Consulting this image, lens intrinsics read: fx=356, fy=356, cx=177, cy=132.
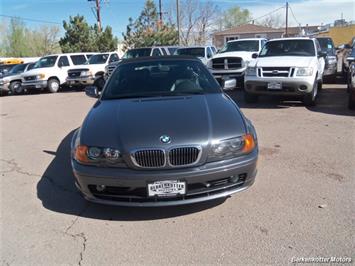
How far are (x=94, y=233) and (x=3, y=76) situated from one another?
18.1 metres

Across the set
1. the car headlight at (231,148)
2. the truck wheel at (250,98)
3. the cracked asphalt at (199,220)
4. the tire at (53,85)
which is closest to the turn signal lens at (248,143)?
the car headlight at (231,148)

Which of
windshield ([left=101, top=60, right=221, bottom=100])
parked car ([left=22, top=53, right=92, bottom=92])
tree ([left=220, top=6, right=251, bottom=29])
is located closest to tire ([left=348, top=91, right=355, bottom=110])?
windshield ([left=101, top=60, right=221, bottom=100])

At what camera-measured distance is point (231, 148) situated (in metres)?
3.58

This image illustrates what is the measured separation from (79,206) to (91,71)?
1529 cm

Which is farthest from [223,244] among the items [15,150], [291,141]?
[15,150]

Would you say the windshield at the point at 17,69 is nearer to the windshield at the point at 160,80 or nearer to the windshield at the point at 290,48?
the windshield at the point at 290,48

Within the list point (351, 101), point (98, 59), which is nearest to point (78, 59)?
point (98, 59)

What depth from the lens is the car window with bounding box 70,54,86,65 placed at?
19031 millimetres

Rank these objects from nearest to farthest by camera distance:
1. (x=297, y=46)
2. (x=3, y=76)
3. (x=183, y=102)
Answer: (x=183, y=102) < (x=297, y=46) < (x=3, y=76)

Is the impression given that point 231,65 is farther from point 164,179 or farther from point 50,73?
point 164,179

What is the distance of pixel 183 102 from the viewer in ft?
14.0

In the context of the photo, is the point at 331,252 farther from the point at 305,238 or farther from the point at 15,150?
the point at 15,150

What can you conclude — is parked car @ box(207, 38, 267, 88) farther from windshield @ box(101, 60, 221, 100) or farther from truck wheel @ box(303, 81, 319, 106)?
windshield @ box(101, 60, 221, 100)

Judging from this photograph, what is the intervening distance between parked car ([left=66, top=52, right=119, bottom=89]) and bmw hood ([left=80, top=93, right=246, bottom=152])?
43.4ft
